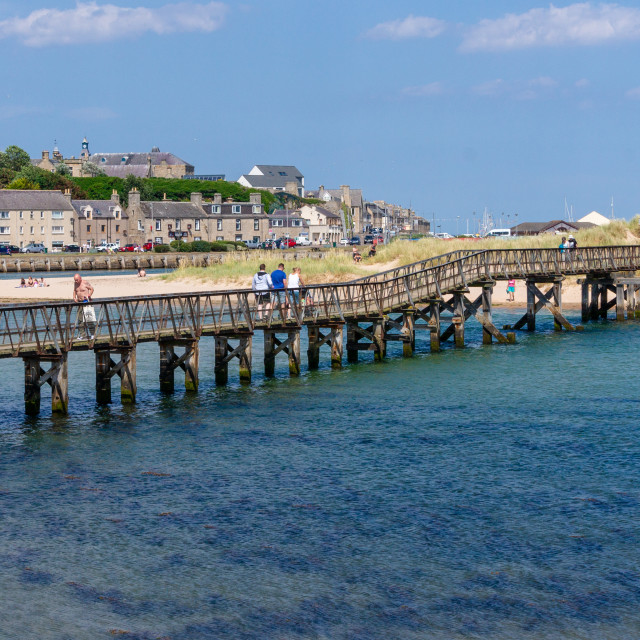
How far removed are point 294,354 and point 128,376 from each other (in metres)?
7.49

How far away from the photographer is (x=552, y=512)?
63.2 feet

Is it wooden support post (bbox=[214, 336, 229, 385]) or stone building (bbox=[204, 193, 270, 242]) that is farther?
stone building (bbox=[204, 193, 270, 242])

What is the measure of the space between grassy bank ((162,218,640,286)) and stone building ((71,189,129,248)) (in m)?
68.0

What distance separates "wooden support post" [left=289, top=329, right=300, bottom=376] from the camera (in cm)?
3559

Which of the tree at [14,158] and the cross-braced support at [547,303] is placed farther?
the tree at [14,158]

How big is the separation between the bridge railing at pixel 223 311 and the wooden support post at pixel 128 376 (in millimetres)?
418

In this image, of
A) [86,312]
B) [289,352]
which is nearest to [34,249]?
[289,352]

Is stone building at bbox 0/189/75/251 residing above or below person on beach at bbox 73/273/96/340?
above

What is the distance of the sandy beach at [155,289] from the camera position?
6606cm

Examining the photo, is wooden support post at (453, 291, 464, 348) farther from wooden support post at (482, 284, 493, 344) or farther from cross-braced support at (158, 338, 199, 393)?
cross-braced support at (158, 338, 199, 393)

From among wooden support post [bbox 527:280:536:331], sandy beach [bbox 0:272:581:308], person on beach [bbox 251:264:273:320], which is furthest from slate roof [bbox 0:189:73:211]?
person on beach [bbox 251:264:273:320]

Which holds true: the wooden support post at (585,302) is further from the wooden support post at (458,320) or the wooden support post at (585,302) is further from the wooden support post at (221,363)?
the wooden support post at (221,363)

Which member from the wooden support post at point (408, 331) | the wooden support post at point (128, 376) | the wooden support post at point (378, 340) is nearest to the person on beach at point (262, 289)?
the wooden support post at point (378, 340)

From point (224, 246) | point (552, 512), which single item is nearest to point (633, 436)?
point (552, 512)
